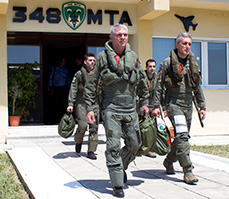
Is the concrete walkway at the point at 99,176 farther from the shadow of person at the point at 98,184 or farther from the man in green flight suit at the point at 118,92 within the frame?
the man in green flight suit at the point at 118,92

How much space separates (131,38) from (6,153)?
18.1 ft

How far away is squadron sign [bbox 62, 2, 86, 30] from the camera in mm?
11209

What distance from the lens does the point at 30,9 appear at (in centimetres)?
1098

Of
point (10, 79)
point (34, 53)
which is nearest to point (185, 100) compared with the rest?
point (10, 79)

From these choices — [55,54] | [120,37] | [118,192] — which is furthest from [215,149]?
[55,54]

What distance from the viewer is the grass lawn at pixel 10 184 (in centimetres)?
533

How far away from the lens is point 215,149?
919 centimetres

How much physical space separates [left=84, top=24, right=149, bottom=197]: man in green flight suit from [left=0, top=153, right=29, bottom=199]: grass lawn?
5.01ft

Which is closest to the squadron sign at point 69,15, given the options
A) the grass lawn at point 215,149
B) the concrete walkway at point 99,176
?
the concrete walkway at point 99,176

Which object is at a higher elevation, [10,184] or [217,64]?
[217,64]

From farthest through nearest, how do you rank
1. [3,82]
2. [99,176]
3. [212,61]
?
1. [212,61]
2. [3,82]
3. [99,176]

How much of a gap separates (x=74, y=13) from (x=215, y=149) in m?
5.56

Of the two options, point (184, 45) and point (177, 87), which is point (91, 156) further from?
point (184, 45)

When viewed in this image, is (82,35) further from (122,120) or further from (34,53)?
(122,120)
